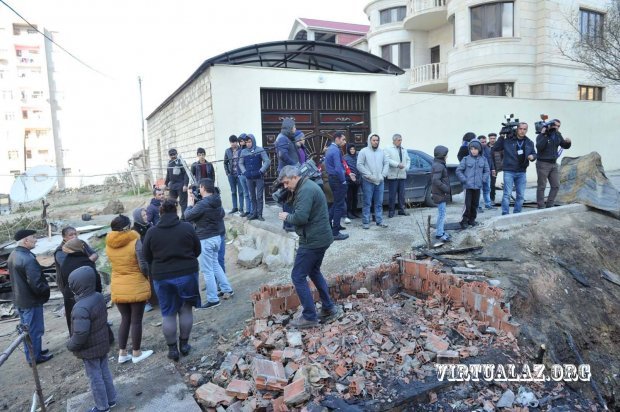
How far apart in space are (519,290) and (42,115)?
49.9 metres

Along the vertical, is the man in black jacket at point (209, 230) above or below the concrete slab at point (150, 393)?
above

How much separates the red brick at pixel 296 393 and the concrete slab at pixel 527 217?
489cm

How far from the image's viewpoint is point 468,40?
18.9m

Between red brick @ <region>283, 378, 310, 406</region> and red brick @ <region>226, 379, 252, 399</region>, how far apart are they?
36 centimetres

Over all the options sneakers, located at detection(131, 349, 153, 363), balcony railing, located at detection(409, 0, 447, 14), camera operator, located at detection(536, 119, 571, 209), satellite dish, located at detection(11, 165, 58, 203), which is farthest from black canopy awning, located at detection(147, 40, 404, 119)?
balcony railing, located at detection(409, 0, 447, 14)

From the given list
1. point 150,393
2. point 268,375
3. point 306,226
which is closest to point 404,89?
point 306,226

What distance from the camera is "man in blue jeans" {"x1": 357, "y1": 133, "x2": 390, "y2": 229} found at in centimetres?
746

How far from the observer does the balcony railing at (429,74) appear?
2081 centimetres

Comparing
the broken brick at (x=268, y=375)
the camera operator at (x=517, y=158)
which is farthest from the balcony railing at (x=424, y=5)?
the broken brick at (x=268, y=375)

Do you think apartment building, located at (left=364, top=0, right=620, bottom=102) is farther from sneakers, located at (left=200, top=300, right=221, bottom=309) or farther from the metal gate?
sneakers, located at (left=200, top=300, right=221, bottom=309)

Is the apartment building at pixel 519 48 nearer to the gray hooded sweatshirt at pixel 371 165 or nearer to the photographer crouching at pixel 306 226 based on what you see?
the gray hooded sweatshirt at pixel 371 165

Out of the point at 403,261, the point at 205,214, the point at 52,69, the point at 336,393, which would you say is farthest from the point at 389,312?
the point at 52,69

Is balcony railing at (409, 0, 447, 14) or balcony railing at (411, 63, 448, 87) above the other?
balcony railing at (409, 0, 447, 14)

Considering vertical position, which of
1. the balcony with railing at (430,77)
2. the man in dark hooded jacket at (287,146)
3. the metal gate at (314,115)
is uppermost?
the balcony with railing at (430,77)
